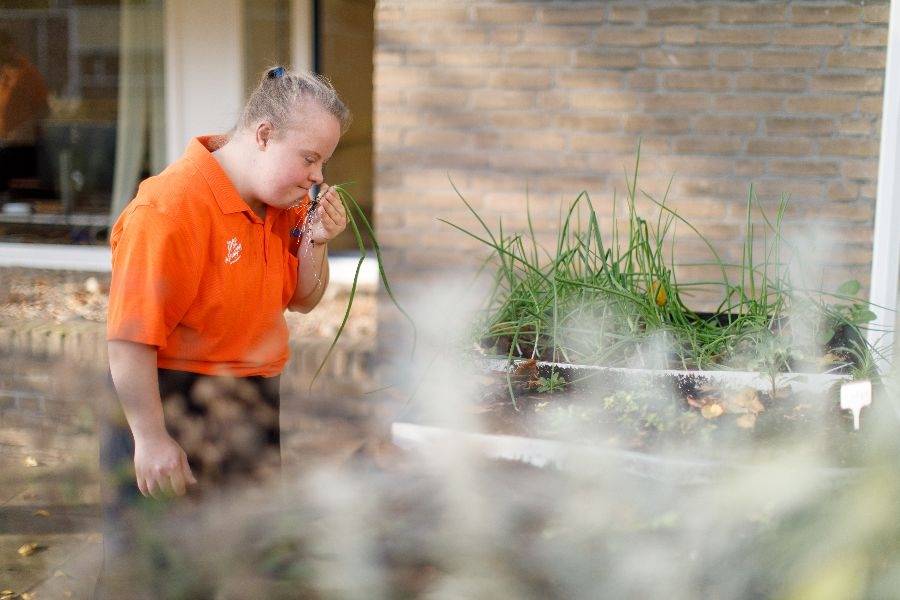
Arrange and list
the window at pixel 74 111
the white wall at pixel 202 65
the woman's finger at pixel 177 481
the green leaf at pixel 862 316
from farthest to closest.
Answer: the window at pixel 74 111 < the white wall at pixel 202 65 < the green leaf at pixel 862 316 < the woman's finger at pixel 177 481

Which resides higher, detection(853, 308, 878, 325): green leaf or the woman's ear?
the woman's ear

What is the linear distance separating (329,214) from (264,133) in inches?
9.1

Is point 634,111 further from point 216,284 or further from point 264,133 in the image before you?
point 216,284

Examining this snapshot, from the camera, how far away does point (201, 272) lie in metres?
1.94

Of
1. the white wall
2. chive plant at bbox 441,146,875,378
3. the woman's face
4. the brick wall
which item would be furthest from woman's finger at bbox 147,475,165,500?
the white wall

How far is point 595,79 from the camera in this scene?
3766 mm

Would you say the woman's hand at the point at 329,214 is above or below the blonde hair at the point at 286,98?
below

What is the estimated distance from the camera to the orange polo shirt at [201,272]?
6.03 feet

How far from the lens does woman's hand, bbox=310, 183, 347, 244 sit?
209 centimetres

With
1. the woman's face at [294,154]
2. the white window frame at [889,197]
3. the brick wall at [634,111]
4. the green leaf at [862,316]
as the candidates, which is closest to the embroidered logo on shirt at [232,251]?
the woman's face at [294,154]

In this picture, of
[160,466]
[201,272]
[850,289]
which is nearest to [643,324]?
[850,289]

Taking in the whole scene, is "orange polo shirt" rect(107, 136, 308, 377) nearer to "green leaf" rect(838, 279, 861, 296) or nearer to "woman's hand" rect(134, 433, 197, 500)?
"woman's hand" rect(134, 433, 197, 500)

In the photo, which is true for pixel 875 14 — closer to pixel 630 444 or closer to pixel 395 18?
pixel 395 18

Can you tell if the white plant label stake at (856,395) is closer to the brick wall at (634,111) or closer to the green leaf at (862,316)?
the green leaf at (862,316)
